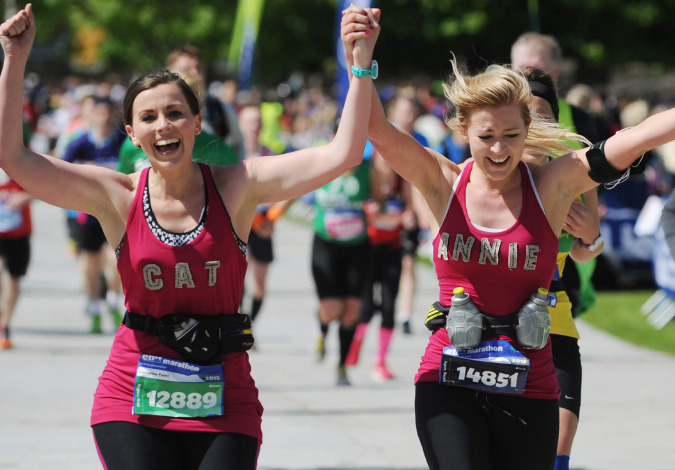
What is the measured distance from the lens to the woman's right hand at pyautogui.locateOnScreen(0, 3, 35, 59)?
143 inches

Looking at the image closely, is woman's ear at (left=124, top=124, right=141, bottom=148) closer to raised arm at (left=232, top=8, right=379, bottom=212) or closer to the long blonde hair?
raised arm at (left=232, top=8, right=379, bottom=212)

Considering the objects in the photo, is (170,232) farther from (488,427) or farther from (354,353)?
(354,353)

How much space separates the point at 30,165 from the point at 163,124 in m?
0.44

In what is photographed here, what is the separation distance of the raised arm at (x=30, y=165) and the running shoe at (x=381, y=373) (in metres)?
4.98

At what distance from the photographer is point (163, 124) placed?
3.78 meters

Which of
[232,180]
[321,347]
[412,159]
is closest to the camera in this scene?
[232,180]

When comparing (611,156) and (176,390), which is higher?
(611,156)

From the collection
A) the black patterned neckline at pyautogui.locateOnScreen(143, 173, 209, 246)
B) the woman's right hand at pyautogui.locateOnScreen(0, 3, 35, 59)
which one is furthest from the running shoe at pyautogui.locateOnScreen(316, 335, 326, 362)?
the woman's right hand at pyautogui.locateOnScreen(0, 3, 35, 59)

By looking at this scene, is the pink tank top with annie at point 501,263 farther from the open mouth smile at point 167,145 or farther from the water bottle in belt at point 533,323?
the open mouth smile at point 167,145

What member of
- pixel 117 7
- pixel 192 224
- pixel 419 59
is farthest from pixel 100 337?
pixel 117 7

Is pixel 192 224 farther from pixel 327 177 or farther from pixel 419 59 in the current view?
pixel 419 59

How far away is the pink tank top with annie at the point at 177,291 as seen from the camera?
3.70m

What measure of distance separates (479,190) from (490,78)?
37 cm

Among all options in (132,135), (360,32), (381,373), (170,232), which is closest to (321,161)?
(360,32)
